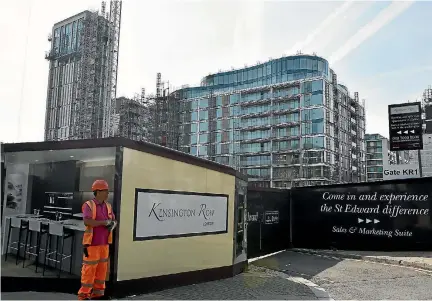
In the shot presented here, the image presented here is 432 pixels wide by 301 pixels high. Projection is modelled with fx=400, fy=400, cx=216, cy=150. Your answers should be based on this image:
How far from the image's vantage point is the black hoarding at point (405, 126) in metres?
20.3

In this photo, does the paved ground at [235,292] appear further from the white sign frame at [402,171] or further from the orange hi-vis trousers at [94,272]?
the white sign frame at [402,171]

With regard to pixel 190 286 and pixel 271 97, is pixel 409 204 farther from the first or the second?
pixel 271 97

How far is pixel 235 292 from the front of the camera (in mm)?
7191

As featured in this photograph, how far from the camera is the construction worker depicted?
5.50m

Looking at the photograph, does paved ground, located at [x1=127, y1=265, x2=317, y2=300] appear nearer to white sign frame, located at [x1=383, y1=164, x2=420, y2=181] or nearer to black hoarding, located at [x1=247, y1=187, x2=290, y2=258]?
black hoarding, located at [x1=247, y1=187, x2=290, y2=258]

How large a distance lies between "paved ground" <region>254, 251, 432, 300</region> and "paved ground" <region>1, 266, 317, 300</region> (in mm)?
676

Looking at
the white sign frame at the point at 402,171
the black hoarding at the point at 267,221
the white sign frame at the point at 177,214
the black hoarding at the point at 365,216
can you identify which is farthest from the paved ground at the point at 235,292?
the white sign frame at the point at 402,171

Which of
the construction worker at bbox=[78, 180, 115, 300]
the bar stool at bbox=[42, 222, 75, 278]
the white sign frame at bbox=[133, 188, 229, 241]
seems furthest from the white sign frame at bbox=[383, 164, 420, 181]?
the construction worker at bbox=[78, 180, 115, 300]

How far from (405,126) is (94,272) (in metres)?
19.0

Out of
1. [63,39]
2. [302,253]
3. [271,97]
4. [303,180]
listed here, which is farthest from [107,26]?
[302,253]

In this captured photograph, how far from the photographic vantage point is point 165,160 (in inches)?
287

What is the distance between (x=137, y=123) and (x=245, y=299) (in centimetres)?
7306

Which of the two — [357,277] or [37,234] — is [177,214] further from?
[357,277]

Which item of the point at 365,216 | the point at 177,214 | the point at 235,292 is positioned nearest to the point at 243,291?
the point at 235,292
